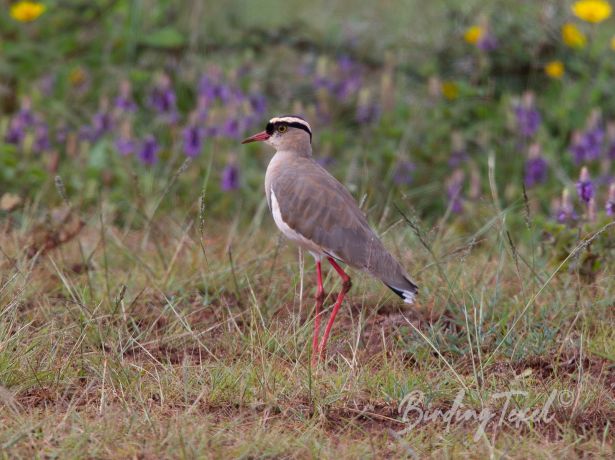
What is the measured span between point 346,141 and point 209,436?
4.31 metres

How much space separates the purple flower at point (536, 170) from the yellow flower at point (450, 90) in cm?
104

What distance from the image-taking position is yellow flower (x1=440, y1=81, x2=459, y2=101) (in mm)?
7782

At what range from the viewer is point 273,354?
13.6 feet

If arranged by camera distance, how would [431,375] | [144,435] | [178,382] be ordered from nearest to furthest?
[144,435] → [178,382] → [431,375]

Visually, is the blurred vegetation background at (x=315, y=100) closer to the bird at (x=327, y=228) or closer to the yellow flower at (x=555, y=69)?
the yellow flower at (x=555, y=69)

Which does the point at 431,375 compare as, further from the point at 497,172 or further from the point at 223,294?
the point at 497,172

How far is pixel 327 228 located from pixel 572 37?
4077 mm

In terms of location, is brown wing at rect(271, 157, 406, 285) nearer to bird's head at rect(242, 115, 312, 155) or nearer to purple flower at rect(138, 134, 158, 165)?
bird's head at rect(242, 115, 312, 155)

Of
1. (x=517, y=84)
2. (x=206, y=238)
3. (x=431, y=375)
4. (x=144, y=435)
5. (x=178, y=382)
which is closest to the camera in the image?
(x=144, y=435)

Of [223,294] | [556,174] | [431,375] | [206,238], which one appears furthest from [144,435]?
[556,174]

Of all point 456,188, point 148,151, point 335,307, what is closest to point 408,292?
point 335,307

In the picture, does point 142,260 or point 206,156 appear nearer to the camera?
point 142,260

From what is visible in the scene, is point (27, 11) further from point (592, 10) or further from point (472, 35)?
point (592, 10)

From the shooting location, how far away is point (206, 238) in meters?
6.21
